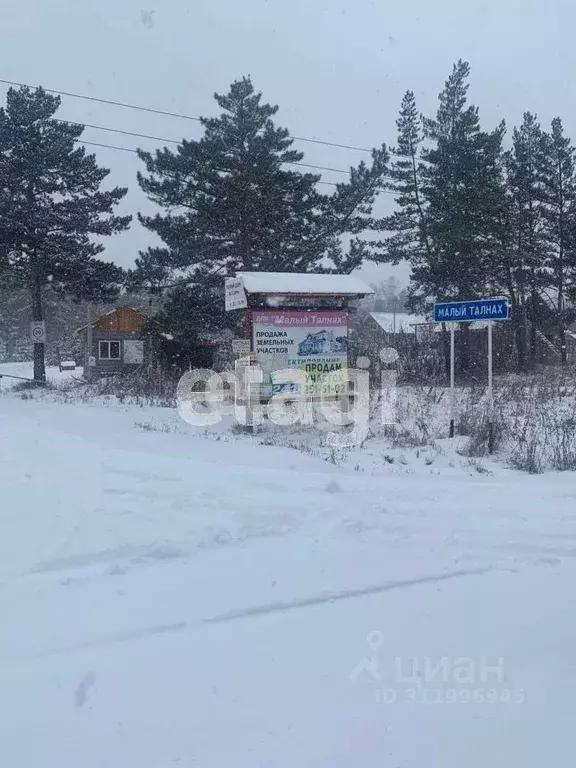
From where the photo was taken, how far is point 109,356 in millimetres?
48188

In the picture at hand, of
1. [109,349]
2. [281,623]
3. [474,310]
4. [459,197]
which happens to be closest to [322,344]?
[474,310]

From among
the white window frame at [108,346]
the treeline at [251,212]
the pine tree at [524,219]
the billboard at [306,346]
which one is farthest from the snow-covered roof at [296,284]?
the white window frame at [108,346]

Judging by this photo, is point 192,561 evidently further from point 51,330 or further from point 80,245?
point 51,330

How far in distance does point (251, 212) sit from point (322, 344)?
13.1 meters

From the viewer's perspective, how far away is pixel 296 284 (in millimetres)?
13688

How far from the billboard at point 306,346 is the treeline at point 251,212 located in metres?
12.5

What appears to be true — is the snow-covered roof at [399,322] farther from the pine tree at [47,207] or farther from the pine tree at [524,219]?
the pine tree at [47,207]

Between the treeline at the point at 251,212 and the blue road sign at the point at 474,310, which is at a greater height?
the treeline at the point at 251,212

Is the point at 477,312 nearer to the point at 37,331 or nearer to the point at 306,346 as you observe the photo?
the point at 306,346

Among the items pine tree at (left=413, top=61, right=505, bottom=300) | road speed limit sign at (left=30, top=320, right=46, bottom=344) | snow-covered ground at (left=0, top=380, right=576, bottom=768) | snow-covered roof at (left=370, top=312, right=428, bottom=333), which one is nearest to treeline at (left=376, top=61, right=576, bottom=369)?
pine tree at (left=413, top=61, right=505, bottom=300)

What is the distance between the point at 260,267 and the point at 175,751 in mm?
24373

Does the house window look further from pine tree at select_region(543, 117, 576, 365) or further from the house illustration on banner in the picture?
the house illustration on banner

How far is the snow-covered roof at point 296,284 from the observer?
43.4 ft

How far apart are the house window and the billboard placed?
36008 mm
